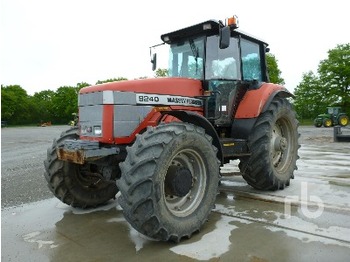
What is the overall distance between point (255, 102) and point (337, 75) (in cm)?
4350

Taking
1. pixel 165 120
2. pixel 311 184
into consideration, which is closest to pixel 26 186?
pixel 165 120

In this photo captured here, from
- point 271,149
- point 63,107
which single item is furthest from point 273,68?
point 63,107

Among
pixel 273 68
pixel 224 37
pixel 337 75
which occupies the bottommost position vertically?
pixel 224 37

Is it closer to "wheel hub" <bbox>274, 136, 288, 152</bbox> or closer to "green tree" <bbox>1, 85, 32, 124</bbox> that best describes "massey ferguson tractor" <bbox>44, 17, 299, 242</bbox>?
"wheel hub" <bbox>274, 136, 288, 152</bbox>

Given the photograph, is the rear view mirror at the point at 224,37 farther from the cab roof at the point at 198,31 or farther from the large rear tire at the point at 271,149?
the large rear tire at the point at 271,149

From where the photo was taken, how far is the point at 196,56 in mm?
4988

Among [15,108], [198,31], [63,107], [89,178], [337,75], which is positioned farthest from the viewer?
[63,107]

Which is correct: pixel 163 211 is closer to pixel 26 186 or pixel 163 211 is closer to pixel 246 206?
pixel 246 206

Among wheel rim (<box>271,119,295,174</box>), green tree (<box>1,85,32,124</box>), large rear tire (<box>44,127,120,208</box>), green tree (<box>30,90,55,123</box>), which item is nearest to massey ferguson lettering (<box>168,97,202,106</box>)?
large rear tire (<box>44,127,120,208</box>)

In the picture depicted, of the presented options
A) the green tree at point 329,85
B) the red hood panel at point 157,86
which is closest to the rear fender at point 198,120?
the red hood panel at point 157,86

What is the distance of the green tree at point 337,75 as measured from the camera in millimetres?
41875

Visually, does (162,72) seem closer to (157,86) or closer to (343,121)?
(157,86)

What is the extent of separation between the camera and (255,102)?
17.0 feet

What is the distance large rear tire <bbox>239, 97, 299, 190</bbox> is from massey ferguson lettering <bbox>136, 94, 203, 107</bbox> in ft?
4.08
